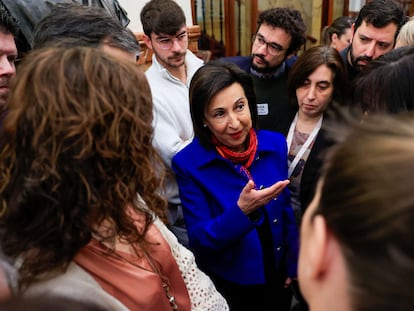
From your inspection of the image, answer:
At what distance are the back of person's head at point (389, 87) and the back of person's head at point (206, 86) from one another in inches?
20.7

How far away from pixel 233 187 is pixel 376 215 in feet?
3.36

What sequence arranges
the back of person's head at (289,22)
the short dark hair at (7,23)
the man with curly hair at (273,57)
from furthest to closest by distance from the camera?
1. the back of person's head at (289,22)
2. the man with curly hair at (273,57)
3. the short dark hair at (7,23)

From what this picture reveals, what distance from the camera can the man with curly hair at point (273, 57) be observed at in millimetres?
2150

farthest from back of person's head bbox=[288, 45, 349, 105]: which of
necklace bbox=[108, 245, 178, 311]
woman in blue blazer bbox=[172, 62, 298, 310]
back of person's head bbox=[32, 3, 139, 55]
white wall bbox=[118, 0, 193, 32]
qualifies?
white wall bbox=[118, 0, 193, 32]

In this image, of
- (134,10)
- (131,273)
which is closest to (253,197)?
(131,273)

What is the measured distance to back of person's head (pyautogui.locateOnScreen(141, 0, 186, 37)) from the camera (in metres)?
2.07

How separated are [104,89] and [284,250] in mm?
1182

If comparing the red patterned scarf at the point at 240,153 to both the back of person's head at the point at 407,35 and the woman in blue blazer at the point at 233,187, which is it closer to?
the woman in blue blazer at the point at 233,187

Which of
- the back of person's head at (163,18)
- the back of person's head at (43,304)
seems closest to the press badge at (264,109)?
the back of person's head at (163,18)

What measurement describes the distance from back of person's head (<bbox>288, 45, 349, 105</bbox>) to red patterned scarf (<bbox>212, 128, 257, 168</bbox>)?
0.49 meters

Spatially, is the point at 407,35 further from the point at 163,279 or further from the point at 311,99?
the point at 163,279

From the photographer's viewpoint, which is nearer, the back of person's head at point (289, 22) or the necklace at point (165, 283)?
the necklace at point (165, 283)

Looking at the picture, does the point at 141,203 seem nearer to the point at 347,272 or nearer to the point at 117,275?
the point at 117,275

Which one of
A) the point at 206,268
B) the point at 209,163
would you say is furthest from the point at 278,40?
the point at 206,268
